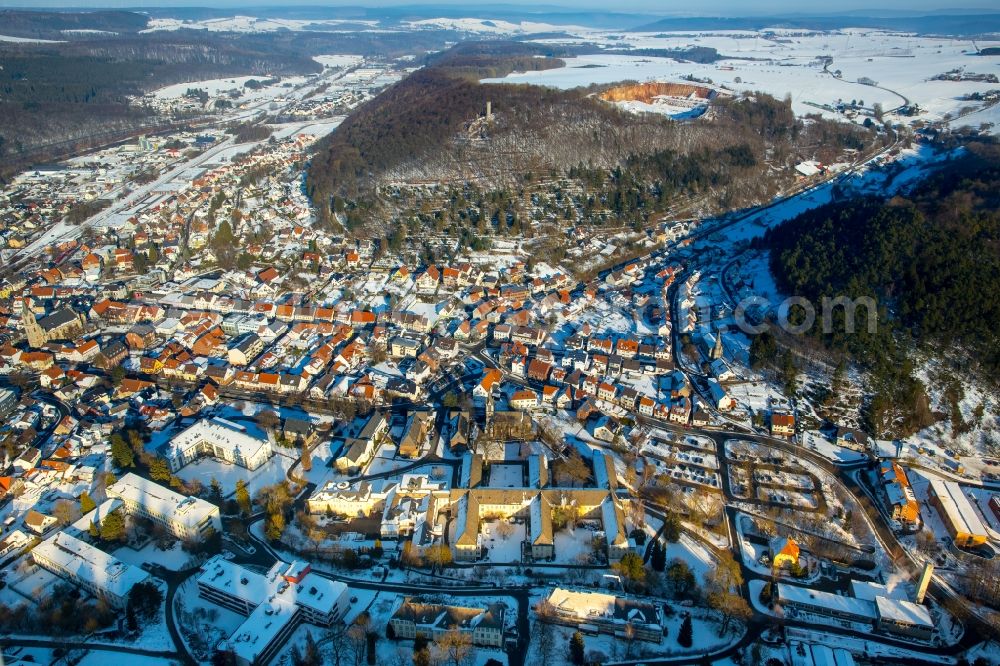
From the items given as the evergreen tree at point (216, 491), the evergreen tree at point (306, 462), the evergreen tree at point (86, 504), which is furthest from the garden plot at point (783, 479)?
the evergreen tree at point (86, 504)

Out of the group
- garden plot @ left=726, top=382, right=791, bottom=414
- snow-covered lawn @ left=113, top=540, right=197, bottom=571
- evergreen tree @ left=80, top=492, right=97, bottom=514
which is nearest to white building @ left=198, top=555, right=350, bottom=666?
snow-covered lawn @ left=113, top=540, right=197, bottom=571

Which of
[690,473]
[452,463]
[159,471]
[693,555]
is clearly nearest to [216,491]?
[159,471]

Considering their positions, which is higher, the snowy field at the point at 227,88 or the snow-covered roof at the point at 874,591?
the snowy field at the point at 227,88


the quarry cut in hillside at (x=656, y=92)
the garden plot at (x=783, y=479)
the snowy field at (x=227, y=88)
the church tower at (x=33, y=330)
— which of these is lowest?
the garden plot at (x=783, y=479)

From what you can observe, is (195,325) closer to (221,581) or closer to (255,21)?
(221,581)

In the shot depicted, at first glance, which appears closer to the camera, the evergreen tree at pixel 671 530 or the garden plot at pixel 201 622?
the garden plot at pixel 201 622

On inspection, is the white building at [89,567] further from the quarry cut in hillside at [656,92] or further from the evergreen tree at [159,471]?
the quarry cut in hillside at [656,92]

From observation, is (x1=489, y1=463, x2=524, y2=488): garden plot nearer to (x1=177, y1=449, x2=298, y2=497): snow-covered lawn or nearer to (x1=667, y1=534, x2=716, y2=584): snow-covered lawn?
(x1=667, y1=534, x2=716, y2=584): snow-covered lawn

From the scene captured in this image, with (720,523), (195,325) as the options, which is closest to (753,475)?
(720,523)
